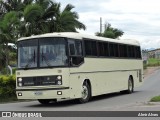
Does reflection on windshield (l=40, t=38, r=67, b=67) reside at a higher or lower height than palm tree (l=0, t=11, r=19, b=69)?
lower

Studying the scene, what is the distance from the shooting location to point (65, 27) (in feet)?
115

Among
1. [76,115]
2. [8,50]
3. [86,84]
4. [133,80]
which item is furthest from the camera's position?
[8,50]

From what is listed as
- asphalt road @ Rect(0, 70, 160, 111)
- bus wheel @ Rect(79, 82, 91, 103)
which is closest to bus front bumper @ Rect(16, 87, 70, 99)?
asphalt road @ Rect(0, 70, 160, 111)

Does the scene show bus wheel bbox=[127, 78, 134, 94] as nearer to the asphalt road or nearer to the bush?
the asphalt road

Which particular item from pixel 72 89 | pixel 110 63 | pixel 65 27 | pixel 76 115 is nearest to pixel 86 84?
pixel 72 89

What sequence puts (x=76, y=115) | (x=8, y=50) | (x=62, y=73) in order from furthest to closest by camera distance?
(x=8, y=50)
(x=62, y=73)
(x=76, y=115)

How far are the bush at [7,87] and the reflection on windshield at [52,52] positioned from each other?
4.75 m

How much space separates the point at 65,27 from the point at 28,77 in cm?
1676

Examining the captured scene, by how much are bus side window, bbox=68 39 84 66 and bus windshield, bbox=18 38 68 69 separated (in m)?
0.34

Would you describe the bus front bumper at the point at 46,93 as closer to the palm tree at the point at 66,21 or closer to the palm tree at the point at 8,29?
the palm tree at the point at 8,29

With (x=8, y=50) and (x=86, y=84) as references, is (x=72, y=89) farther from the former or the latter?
(x=8, y=50)

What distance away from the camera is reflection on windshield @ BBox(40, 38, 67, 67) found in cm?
1832

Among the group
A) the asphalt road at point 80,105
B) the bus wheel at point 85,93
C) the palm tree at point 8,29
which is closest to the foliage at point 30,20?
the palm tree at point 8,29

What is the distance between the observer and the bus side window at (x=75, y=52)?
61.2 ft
